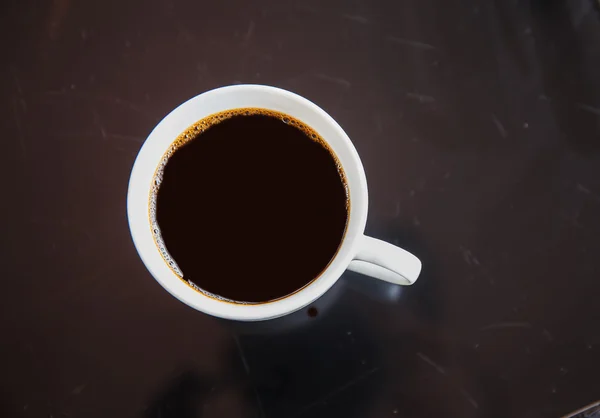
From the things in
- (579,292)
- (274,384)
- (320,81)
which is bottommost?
(274,384)

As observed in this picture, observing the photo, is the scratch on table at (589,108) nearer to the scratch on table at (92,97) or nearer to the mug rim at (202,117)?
the mug rim at (202,117)

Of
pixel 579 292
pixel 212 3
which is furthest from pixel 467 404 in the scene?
pixel 212 3

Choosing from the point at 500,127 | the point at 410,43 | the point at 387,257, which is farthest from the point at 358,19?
the point at 387,257

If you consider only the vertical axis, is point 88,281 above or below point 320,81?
below

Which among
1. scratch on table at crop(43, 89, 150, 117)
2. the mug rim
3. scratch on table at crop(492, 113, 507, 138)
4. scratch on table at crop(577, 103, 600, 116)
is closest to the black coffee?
the mug rim

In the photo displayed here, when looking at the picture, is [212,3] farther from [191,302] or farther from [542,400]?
[542,400]

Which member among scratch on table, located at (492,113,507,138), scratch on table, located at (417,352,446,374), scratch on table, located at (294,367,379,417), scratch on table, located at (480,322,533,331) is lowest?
scratch on table, located at (294,367,379,417)

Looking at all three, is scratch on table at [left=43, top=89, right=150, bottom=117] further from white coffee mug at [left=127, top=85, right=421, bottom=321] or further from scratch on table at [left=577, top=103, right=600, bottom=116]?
scratch on table at [left=577, top=103, right=600, bottom=116]
